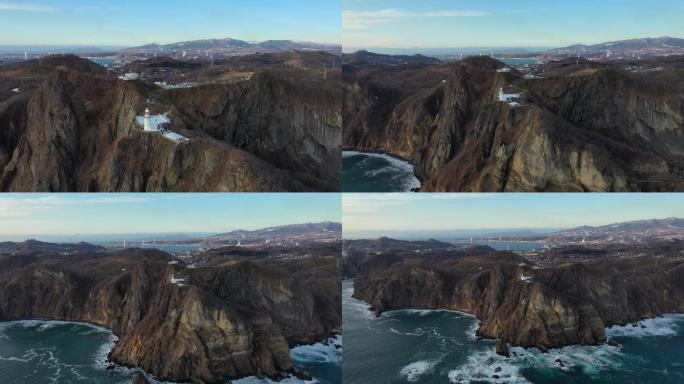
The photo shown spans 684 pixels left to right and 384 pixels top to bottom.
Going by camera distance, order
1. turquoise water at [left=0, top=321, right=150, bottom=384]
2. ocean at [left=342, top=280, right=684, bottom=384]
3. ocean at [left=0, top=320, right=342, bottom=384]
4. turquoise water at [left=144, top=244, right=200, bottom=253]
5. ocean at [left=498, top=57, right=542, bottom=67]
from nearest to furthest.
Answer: ocean at [left=0, top=320, right=342, bottom=384], turquoise water at [left=144, top=244, right=200, bottom=253], turquoise water at [left=0, top=321, right=150, bottom=384], ocean at [left=342, top=280, right=684, bottom=384], ocean at [left=498, top=57, right=542, bottom=67]

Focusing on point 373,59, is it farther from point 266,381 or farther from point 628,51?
point 266,381

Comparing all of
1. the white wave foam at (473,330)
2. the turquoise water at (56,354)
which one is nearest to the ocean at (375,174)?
the white wave foam at (473,330)

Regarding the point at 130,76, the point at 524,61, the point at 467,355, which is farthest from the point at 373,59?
the point at 467,355

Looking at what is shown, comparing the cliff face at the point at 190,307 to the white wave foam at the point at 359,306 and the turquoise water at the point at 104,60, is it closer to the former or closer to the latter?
the white wave foam at the point at 359,306

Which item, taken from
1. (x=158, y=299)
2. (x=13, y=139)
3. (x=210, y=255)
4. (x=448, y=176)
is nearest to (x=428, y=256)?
(x=448, y=176)

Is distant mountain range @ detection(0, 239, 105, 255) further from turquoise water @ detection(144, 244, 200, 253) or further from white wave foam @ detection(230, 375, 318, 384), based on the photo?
white wave foam @ detection(230, 375, 318, 384)

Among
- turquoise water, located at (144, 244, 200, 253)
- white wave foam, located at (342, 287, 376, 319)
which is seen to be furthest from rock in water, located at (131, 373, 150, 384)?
white wave foam, located at (342, 287, 376, 319)
